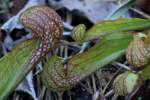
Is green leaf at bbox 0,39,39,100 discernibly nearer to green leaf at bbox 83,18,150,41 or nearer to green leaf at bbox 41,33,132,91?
green leaf at bbox 41,33,132,91

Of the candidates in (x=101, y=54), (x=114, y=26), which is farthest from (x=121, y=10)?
(x=101, y=54)

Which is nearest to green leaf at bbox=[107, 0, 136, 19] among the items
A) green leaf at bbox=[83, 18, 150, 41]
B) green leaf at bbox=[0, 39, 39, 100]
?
green leaf at bbox=[83, 18, 150, 41]

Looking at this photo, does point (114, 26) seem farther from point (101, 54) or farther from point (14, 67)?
point (14, 67)

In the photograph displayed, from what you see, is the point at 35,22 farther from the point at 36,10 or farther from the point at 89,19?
the point at 89,19

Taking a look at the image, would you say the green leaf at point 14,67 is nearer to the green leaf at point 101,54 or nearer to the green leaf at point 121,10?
the green leaf at point 101,54

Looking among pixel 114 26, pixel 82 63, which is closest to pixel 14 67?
pixel 82 63

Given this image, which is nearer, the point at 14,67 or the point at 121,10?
the point at 14,67
